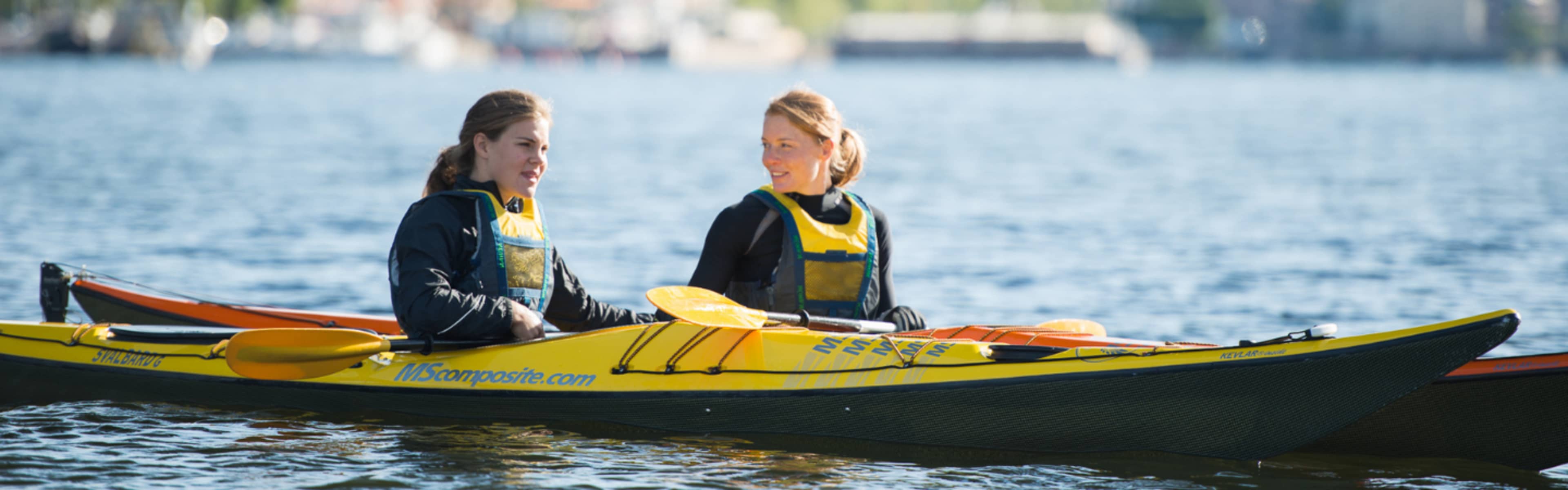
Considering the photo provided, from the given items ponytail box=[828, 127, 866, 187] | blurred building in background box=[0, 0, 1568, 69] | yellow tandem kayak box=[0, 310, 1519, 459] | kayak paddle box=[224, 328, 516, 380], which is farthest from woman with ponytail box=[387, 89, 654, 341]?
blurred building in background box=[0, 0, 1568, 69]

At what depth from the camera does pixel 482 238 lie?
5.55m

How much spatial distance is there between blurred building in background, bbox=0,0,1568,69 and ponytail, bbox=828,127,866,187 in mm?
102333

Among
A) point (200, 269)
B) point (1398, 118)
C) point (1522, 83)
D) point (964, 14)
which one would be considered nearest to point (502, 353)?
point (200, 269)

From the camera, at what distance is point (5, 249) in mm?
12680

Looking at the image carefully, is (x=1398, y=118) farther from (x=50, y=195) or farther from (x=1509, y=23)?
(x=1509, y=23)

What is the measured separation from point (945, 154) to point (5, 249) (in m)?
19.6

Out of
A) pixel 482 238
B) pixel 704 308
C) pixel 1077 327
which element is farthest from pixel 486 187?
pixel 1077 327

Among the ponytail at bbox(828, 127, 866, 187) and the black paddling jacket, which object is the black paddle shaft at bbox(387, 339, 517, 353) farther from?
the ponytail at bbox(828, 127, 866, 187)

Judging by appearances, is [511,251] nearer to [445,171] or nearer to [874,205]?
[445,171]

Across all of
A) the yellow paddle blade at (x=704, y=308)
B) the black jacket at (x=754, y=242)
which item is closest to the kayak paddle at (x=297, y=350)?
the yellow paddle blade at (x=704, y=308)

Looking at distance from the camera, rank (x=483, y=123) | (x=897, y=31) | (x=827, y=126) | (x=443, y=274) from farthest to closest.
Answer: (x=897, y=31) < (x=827, y=126) < (x=483, y=123) < (x=443, y=274)

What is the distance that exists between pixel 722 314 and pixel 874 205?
8890 mm


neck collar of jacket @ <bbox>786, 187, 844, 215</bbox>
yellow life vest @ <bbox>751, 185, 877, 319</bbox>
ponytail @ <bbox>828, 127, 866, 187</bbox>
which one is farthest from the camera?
ponytail @ <bbox>828, 127, 866, 187</bbox>

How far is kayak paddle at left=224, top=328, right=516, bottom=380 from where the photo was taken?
18.8ft
